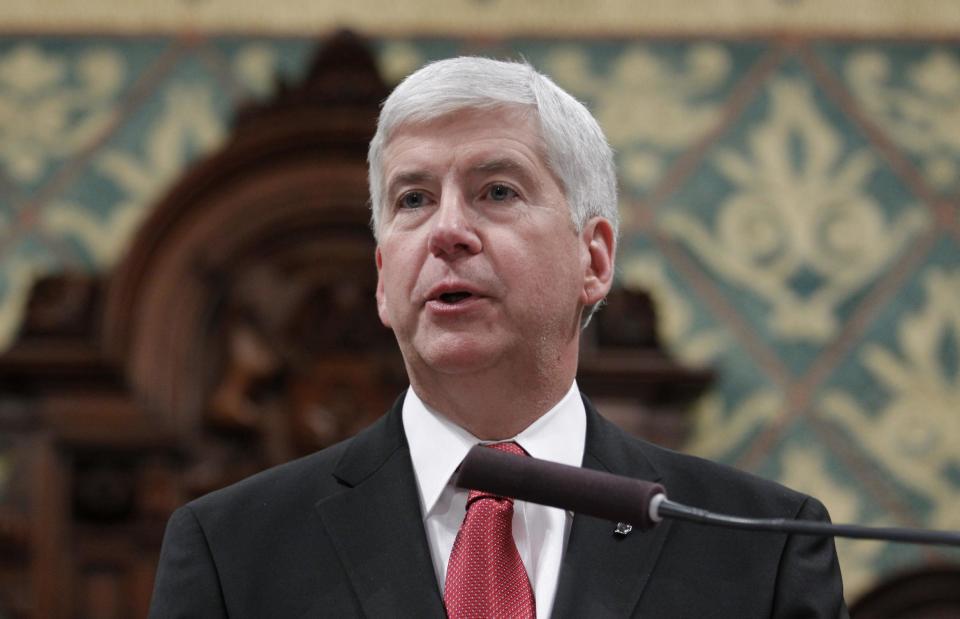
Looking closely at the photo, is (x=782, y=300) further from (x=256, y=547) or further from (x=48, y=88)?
(x=256, y=547)

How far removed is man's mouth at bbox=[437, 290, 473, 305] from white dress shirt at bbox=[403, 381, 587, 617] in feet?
0.35

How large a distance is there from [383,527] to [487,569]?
0.33 feet

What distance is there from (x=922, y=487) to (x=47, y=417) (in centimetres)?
127

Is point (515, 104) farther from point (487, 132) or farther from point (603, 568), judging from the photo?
point (603, 568)

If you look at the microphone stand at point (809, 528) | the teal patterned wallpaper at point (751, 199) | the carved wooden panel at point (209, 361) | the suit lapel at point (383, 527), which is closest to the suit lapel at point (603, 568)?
the suit lapel at point (383, 527)

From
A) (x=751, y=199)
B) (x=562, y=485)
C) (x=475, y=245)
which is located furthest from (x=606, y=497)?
(x=751, y=199)

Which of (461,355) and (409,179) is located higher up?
(409,179)

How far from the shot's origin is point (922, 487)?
2510 mm

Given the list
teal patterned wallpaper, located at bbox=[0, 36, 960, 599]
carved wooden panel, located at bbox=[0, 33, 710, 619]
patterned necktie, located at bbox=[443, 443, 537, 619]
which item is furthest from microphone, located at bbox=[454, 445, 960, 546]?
teal patterned wallpaper, located at bbox=[0, 36, 960, 599]

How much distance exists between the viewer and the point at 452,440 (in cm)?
141

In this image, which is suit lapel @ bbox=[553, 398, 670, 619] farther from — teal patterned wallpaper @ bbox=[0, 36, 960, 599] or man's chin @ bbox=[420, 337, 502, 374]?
teal patterned wallpaper @ bbox=[0, 36, 960, 599]

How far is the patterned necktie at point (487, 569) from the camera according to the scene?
1.29 meters

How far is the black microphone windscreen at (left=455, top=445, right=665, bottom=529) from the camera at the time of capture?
111 centimetres

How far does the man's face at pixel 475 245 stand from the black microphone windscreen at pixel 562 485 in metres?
0.21
